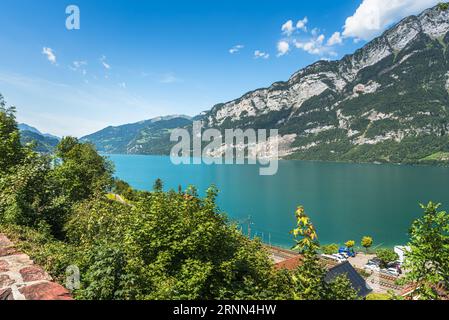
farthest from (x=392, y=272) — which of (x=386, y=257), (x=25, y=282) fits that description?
(x=25, y=282)

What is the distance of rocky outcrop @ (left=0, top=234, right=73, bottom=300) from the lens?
5223mm

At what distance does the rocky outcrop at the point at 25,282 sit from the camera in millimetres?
Answer: 5223

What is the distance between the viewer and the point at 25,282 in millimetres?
5734

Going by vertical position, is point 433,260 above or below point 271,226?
above

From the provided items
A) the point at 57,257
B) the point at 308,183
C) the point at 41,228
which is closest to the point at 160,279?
the point at 57,257

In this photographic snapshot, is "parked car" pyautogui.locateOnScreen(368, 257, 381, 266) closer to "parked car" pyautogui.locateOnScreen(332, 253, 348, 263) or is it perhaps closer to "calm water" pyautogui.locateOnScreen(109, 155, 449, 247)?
"parked car" pyautogui.locateOnScreen(332, 253, 348, 263)

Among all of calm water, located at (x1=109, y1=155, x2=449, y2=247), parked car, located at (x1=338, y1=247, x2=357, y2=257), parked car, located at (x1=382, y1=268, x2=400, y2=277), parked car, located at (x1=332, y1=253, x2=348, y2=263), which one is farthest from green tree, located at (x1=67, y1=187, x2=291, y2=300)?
parked car, located at (x1=338, y1=247, x2=357, y2=257)

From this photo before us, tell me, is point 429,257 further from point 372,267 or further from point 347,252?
point 347,252

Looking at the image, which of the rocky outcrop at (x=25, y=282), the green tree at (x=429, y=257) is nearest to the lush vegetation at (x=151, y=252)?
the rocky outcrop at (x=25, y=282)

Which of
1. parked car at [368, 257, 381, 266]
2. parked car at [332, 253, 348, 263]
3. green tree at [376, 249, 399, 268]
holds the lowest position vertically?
parked car at [368, 257, 381, 266]

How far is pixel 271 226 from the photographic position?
78.1 meters
